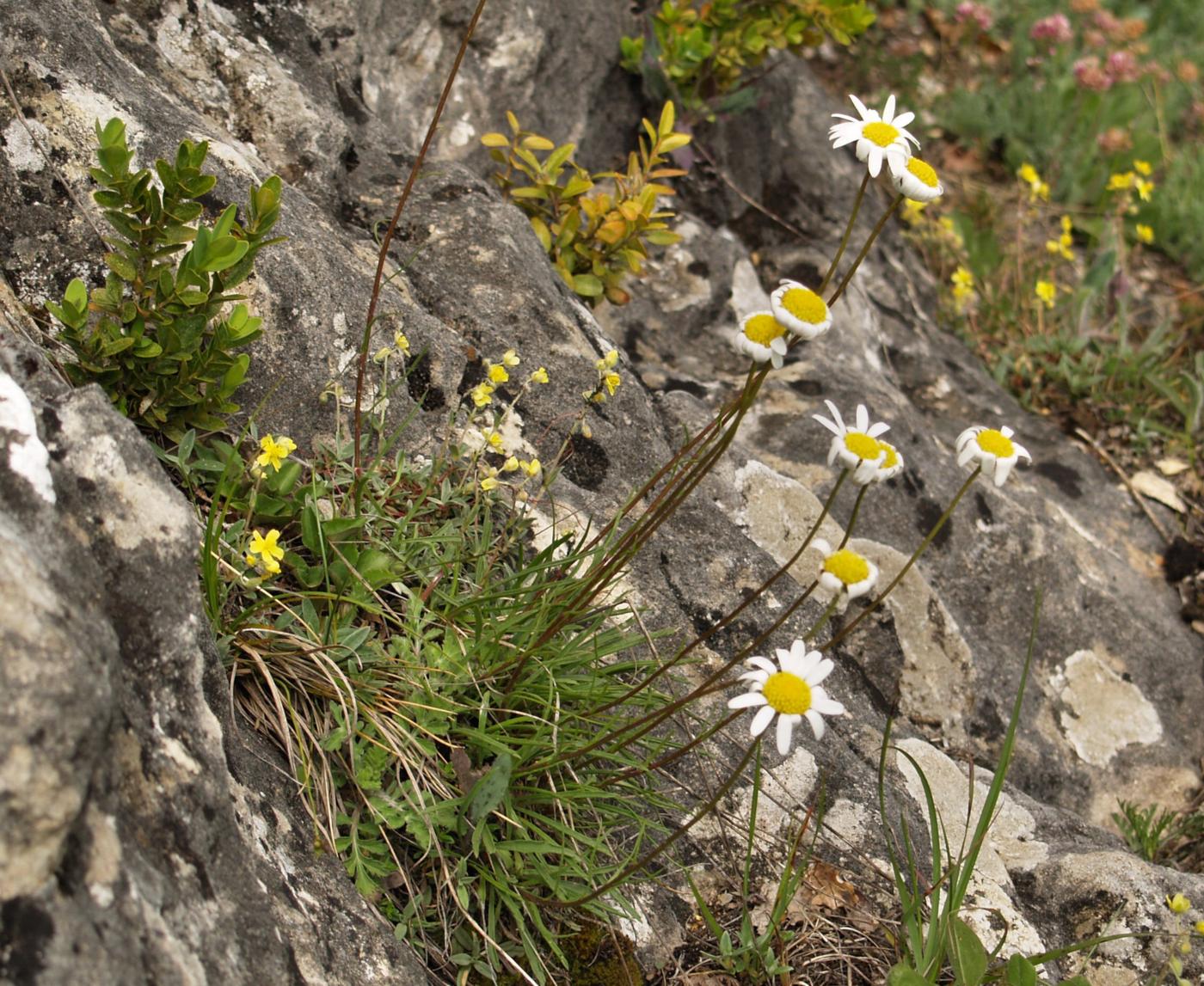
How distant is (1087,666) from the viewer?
372cm

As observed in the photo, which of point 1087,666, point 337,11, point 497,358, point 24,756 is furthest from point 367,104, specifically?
point 1087,666

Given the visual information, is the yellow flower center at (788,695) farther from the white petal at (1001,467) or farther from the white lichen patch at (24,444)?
the white lichen patch at (24,444)

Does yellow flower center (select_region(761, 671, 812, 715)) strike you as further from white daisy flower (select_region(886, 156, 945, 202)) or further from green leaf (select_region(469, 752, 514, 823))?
white daisy flower (select_region(886, 156, 945, 202))

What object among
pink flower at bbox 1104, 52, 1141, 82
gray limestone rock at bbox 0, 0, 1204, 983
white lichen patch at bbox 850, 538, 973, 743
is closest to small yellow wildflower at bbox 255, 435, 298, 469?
gray limestone rock at bbox 0, 0, 1204, 983

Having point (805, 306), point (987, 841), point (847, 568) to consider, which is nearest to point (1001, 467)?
point (847, 568)

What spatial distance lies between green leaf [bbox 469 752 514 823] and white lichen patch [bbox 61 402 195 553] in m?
0.69

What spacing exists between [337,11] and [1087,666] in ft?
10.9

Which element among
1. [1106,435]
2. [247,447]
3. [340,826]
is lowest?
[340,826]

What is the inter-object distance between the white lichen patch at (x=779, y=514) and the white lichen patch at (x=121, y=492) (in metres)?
1.76

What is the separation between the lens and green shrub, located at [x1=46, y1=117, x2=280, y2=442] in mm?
2000

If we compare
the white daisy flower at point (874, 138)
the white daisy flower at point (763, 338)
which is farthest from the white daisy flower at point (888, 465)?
the white daisy flower at point (874, 138)

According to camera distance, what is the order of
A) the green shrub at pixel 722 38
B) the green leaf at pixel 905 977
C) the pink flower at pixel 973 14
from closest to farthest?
1. the green leaf at pixel 905 977
2. the green shrub at pixel 722 38
3. the pink flower at pixel 973 14

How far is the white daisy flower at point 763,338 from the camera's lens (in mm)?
1748

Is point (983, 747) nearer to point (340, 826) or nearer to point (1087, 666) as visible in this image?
point (1087, 666)
